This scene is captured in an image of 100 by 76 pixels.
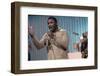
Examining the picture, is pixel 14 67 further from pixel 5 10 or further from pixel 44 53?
pixel 5 10

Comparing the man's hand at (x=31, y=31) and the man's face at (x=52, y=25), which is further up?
the man's face at (x=52, y=25)

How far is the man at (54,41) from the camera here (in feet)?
5.03

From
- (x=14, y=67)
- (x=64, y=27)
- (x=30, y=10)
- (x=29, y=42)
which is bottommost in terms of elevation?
(x=14, y=67)

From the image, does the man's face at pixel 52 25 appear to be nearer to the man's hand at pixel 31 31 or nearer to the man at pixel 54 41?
the man at pixel 54 41

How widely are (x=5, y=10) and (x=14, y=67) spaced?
14.1 inches

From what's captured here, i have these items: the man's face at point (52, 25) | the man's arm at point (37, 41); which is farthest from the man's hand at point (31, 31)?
the man's face at point (52, 25)

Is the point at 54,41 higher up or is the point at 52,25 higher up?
the point at 52,25

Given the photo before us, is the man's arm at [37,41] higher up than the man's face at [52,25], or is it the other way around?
the man's face at [52,25]

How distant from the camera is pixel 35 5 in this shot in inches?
58.5

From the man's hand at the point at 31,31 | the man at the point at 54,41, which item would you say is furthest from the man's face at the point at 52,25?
the man's hand at the point at 31,31

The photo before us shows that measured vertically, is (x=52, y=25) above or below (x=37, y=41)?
above

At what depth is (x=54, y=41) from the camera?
1560 millimetres

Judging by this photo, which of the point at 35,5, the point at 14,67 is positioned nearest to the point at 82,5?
the point at 35,5

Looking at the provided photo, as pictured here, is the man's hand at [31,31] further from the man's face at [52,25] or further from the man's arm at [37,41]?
the man's face at [52,25]
